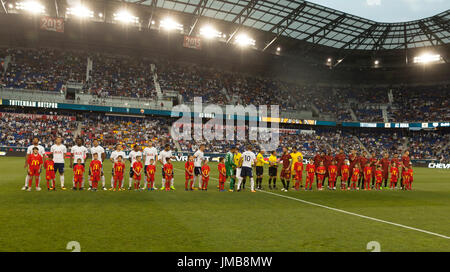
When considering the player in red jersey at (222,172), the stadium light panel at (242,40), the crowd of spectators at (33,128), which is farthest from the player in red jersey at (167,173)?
the stadium light panel at (242,40)

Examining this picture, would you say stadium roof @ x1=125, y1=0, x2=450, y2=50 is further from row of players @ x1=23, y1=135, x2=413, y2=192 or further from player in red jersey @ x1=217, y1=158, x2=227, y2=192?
player in red jersey @ x1=217, y1=158, x2=227, y2=192

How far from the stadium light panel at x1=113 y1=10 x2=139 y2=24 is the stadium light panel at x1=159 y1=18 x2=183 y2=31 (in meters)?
3.42

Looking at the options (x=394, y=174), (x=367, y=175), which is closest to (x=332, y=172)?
(x=367, y=175)

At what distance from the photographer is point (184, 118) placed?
4575cm

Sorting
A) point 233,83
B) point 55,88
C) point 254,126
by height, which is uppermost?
point 233,83

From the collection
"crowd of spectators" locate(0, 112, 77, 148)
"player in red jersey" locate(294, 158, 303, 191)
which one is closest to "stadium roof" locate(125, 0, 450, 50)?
"crowd of spectators" locate(0, 112, 77, 148)

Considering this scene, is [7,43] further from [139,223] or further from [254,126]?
[139,223]

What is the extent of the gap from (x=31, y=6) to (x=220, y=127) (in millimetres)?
27940

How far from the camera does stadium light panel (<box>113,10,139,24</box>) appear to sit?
138 ft

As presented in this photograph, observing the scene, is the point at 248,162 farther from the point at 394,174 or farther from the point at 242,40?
the point at 242,40

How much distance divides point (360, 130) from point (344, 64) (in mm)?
11921

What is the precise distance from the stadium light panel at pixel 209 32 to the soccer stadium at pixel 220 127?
212mm
